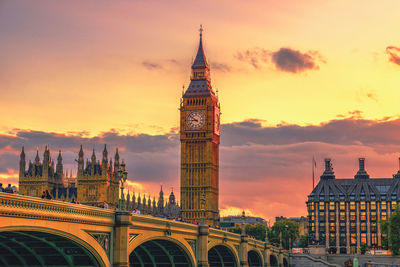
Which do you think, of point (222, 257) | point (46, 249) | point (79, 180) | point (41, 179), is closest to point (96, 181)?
point (79, 180)

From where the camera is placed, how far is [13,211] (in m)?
34.6

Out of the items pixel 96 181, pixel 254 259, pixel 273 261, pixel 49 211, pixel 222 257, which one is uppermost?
pixel 96 181

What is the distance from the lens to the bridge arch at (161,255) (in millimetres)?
64438

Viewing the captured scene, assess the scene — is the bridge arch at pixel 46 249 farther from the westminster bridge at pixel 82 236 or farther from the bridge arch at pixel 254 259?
the bridge arch at pixel 254 259

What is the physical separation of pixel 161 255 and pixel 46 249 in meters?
23.9

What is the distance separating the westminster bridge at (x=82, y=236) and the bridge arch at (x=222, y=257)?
73.0 ft

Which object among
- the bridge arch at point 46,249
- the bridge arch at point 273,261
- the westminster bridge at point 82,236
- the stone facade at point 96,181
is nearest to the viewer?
the westminster bridge at point 82,236

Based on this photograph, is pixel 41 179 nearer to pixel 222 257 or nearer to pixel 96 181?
pixel 96 181

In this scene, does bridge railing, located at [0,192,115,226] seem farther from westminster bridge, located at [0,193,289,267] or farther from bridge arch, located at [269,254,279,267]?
bridge arch, located at [269,254,279,267]

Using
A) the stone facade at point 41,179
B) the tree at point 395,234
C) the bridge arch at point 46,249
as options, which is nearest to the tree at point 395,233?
the tree at point 395,234

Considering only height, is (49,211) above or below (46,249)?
above

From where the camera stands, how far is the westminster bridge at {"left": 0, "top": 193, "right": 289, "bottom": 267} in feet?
118

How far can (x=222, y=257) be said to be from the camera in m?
95.5

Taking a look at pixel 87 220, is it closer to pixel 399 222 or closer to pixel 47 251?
pixel 47 251
